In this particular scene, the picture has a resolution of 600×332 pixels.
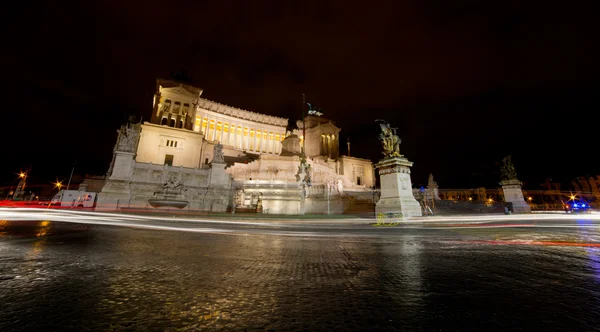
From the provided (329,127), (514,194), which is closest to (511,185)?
(514,194)

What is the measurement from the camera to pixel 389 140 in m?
16.0

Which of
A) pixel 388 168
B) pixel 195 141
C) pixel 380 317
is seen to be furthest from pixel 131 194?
pixel 380 317

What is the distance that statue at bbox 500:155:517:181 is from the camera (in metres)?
21.1

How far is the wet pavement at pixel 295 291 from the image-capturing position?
5.13ft

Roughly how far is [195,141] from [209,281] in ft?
147

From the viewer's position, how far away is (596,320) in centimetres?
160

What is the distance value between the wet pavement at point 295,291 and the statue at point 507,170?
21.7 metres

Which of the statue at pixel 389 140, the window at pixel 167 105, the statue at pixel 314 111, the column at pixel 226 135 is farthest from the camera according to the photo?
the statue at pixel 314 111

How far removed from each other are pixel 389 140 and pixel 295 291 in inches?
604

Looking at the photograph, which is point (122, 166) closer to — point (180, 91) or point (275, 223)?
point (275, 223)

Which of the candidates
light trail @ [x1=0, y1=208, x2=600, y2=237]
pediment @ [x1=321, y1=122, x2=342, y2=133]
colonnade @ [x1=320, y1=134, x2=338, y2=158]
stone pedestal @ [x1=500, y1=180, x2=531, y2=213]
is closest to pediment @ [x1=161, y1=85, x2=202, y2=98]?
pediment @ [x1=321, y1=122, x2=342, y2=133]

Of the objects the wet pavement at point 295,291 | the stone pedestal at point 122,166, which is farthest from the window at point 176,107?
the wet pavement at point 295,291

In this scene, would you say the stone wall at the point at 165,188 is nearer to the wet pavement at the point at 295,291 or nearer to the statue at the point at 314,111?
the wet pavement at the point at 295,291

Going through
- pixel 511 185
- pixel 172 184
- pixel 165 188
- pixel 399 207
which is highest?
pixel 172 184
